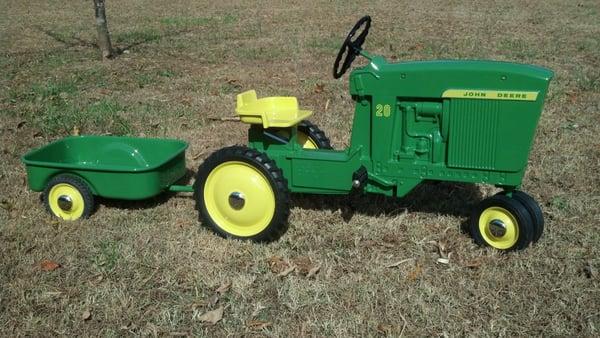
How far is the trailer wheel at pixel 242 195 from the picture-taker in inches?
146

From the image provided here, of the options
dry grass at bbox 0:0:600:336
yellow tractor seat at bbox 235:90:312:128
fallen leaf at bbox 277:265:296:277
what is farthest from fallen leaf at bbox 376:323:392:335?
yellow tractor seat at bbox 235:90:312:128

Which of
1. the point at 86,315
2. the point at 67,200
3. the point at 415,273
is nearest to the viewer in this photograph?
the point at 86,315

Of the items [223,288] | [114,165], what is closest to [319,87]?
[114,165]

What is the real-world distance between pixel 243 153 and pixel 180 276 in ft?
2.86

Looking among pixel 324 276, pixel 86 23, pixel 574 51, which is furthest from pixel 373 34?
pixel 324 276

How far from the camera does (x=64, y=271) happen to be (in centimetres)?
357

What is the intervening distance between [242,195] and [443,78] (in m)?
1.48

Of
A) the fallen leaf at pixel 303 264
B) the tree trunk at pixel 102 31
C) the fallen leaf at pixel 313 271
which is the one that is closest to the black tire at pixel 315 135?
the fallen leaf at pixel 303 264

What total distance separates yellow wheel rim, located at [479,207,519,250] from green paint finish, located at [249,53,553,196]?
0.62ft

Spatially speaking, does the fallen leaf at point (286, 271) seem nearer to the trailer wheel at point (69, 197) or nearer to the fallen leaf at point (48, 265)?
the fallen leaf at point (48, 265)

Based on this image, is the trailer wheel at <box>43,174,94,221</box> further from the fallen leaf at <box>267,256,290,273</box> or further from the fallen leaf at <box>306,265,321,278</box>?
the fallen leaf at <box>306,265,321,278</box>

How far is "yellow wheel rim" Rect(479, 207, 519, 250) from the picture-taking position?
141 inches

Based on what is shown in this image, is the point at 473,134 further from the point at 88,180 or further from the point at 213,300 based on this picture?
the point at 88,180

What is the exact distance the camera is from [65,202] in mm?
4168
